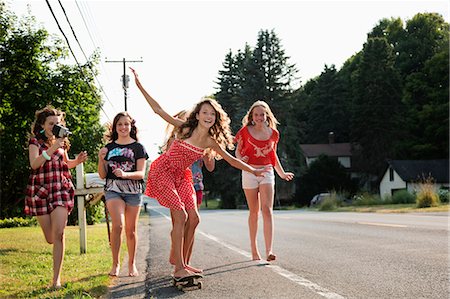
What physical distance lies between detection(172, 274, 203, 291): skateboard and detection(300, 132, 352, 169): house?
81248 millimetres

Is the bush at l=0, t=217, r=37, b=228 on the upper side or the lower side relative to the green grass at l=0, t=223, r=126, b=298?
upper

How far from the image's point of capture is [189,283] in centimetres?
600

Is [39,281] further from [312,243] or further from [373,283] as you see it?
[312,243]

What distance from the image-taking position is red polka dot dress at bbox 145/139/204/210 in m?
6.36

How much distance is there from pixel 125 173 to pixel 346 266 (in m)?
2.80

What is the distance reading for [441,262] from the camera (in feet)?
25.2

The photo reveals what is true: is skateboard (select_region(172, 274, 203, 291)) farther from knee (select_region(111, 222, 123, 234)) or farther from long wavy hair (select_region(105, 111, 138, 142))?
long wavy hair (select_region(105, 111, 138, 142))

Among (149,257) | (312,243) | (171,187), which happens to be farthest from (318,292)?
(312,243)

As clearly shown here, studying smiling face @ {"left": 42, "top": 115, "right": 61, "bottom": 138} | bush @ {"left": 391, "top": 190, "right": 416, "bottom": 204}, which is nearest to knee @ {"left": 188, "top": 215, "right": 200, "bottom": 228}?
smiling face @ {"left": 42, "top": 115, "right": 61, "bottom": 138}

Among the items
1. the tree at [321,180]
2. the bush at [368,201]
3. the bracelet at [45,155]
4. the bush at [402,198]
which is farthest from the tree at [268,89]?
the bracelet at [45,155]

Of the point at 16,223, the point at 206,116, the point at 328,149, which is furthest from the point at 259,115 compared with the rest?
the point at 328,149

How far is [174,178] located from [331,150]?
82.4 meters

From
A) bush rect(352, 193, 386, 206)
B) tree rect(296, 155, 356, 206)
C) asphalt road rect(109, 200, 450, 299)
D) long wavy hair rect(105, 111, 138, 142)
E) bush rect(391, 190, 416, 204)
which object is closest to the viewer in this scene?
asphalt road rect(109, 200, 450, 299)

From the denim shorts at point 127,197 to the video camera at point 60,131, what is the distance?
4.42ft
